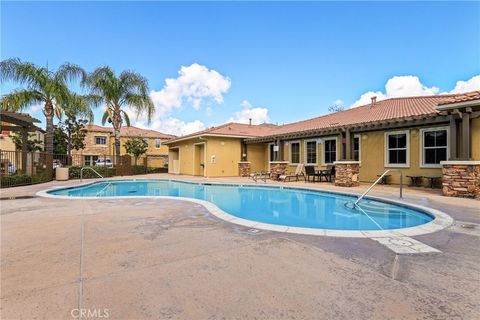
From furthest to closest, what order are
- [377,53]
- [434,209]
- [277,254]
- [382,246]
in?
1. [377,53]
2. [434,209]
3. [382,246]
4. [277,254]

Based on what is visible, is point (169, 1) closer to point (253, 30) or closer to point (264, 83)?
point (253, 30)

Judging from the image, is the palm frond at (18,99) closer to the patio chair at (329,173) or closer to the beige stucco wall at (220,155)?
the beige stucco wall at (220,155)

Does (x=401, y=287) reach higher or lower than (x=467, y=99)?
lower

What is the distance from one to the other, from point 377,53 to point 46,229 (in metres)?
18.4

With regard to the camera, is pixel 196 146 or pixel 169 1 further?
pixel 196 146

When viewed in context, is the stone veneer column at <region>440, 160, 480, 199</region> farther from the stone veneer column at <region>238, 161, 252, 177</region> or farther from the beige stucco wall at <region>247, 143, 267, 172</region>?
the beige stucco wall at <region>247, 143, 267, 172</region>

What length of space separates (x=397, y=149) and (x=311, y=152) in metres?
5.34

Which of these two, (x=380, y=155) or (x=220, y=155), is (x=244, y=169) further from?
(x=380, y=155)

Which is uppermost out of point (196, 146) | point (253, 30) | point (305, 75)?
point (253, 30)

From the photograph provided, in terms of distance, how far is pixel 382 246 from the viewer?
4070 millimetres

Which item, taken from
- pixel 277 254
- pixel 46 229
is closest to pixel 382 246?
pixel 277 254

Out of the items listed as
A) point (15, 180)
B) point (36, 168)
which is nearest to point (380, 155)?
point (15, 180)

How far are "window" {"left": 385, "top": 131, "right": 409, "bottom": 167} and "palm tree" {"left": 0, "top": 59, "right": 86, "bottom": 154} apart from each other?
19620mm

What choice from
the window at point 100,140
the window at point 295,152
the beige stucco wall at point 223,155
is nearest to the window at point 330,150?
the window at point 295,152
